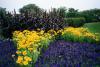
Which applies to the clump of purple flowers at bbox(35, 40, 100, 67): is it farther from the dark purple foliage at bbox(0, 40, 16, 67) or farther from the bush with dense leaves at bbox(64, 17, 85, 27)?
the bush with dense leaves at bbox(64, 17, 85, 27)

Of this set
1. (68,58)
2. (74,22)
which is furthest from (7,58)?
(74,22)

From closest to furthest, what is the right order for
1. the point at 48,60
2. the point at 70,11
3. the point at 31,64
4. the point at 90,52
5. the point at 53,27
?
the point at 31,64
the point at 48,60
the point at 90,52
the point at 53,27
the point at 70,11

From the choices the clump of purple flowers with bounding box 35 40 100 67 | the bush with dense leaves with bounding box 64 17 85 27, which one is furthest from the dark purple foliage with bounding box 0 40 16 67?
the bush with dense leaves with bounding box 64 17 85 27

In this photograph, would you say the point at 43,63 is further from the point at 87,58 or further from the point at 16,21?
the point at 16,21

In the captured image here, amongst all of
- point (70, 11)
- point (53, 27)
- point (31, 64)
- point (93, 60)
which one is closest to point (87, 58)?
point (93, 60)

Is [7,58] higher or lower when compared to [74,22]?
higher

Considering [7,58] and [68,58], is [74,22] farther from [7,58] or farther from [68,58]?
[7,58]

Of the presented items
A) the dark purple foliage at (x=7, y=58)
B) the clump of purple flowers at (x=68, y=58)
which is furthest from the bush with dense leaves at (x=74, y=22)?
the dark purple foliage at (x=7, y=58)

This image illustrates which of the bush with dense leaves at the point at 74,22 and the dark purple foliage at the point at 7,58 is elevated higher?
the dark purple foliage at the point at 7,58

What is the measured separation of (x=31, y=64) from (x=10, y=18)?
22.3 feet

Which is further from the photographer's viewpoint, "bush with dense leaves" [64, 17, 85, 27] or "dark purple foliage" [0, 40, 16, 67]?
"bush with dense leaves" [64, 17, 85, 27]

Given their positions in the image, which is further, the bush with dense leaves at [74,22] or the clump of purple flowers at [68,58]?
the bush with dense leaves at [74,22]

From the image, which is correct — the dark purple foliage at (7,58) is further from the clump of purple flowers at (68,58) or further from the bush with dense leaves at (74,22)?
the bush with dense leaves at (74,22)

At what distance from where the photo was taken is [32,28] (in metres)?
12.5
